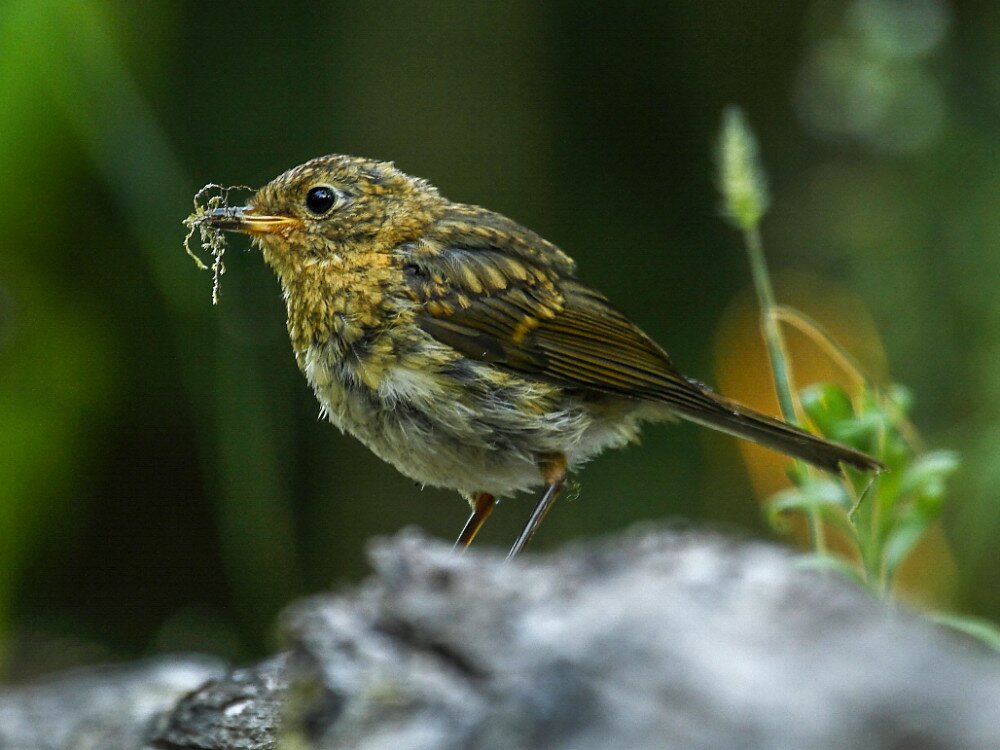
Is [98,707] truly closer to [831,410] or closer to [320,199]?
[320,199]

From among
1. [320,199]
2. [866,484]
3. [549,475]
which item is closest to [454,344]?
[549,475]

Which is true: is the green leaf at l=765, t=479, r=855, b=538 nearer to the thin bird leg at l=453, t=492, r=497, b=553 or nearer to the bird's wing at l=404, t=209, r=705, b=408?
the bird's wing at l=404, t=209, r=705, b=408

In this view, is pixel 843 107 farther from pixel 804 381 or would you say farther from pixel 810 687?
pixel 810 687

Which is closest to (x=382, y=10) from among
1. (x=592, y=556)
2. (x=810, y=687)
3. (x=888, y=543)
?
(x=888, y=543)

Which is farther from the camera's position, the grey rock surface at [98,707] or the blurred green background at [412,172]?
the blurred green background at [412,172]

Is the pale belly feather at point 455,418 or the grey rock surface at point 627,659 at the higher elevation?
the pale belly feather at point 455,418

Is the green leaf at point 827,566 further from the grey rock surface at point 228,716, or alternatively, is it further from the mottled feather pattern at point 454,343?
the grey rock surface at point 228,716

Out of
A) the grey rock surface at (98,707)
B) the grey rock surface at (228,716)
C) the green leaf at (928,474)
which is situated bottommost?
the grey rock surface at (98,707)

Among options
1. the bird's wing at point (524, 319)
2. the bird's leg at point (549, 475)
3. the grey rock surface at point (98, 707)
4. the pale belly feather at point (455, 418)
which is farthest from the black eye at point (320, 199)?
the grey rock surface at point (98, 707)

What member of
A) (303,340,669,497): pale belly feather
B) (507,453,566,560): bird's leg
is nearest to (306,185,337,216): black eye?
(303,340,669,497): pale belly feather
